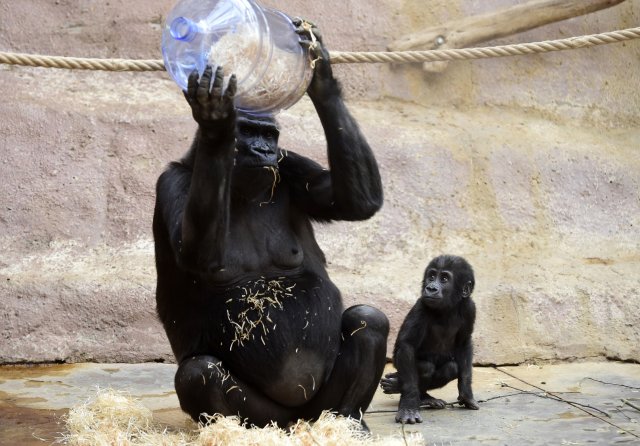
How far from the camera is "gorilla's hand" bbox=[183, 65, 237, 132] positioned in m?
2.78

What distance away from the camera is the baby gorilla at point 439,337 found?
166 inches

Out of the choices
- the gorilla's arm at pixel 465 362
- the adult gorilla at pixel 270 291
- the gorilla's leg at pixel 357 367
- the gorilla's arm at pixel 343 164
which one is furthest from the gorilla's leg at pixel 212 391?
the gorilla's arm at pixel 465 362

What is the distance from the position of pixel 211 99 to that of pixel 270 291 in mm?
849

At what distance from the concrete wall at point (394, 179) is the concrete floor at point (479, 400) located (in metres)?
0.30

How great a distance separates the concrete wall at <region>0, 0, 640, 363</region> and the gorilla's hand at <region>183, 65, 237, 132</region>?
2595 millimetres

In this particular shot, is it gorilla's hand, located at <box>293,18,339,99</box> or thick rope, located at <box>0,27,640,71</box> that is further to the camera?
thick rope, located at <box>0,27,640,71</box>

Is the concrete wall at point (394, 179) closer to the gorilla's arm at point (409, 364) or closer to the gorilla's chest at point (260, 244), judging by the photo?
the gorilla's arm at point (409, 364)

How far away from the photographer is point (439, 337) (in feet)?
14.2

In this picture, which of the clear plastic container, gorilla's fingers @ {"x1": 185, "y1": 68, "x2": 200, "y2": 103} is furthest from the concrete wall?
gorilla's fingers @ {"x1": 185, "y1": 68, "x2": 200, "y2": 103}

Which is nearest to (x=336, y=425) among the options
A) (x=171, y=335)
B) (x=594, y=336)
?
(x=171, y=335)

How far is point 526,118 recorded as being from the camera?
22.5ft

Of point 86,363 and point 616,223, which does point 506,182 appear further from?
point 86,363

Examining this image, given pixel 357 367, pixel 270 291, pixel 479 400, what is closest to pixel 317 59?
pixel 270 291

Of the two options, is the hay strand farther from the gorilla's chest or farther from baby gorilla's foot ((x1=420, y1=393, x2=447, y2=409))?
baby gorilla's foot ((x1=420, y1=393, x2=447, y2=409))
